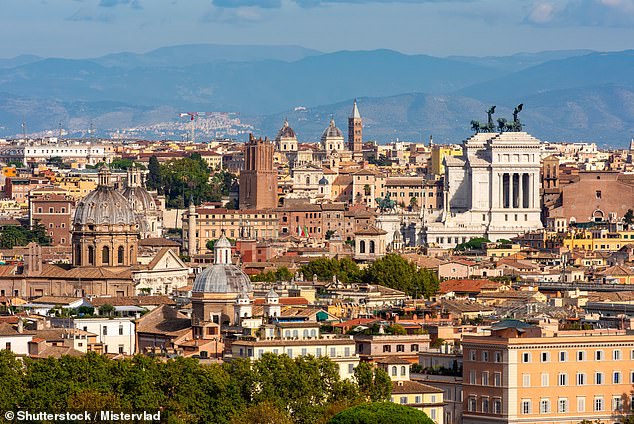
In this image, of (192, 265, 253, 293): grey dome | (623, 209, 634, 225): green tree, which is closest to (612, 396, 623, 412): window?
(192, 265, 253, 293): grey dome

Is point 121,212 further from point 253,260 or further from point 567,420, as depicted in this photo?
point 567,420

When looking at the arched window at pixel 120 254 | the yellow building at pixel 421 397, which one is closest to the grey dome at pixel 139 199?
the arched window at pixel 120 254

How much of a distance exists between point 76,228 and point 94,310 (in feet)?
69.0

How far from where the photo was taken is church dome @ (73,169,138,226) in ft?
302

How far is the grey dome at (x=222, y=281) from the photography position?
2520 inches

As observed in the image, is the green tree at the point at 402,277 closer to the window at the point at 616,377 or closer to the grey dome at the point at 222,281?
the grey dome at the point at 222,281

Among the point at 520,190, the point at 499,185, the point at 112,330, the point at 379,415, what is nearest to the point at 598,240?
the point at 520,190

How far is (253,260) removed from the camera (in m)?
107

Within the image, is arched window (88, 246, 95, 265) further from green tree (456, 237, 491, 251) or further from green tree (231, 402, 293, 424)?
green tree (231, 402, 293, 424)

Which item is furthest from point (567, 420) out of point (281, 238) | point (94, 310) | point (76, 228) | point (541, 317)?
point (281, 238)

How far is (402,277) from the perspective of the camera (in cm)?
8581

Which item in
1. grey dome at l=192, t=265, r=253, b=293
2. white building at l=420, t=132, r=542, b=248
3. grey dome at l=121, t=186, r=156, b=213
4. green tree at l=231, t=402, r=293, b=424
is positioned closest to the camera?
green tree at l=231, t=402, r=293, b=424

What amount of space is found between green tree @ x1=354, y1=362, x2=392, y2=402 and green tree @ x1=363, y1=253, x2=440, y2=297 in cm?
3098

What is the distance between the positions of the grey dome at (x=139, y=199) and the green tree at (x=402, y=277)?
1733 inches
